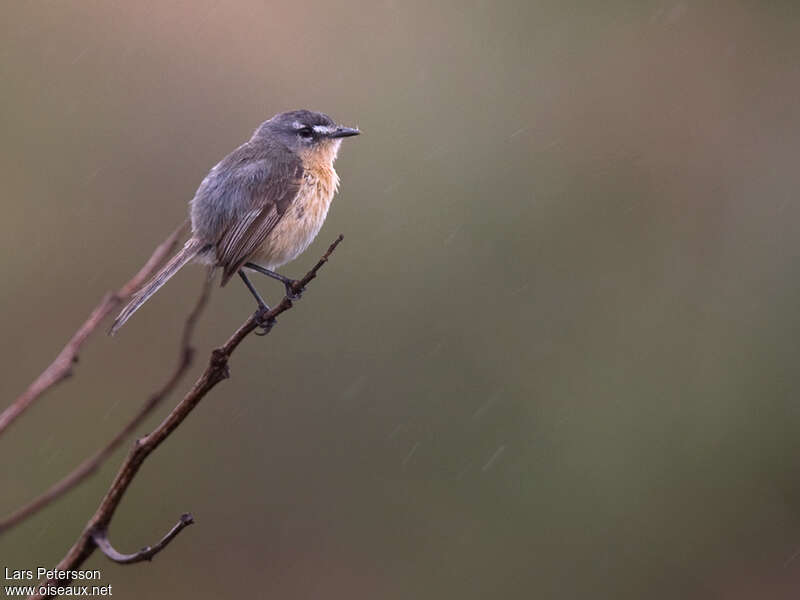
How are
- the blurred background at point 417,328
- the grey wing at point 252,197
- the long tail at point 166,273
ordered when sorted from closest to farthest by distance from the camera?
the long tail at point 166,273, the grey wing at point 252,197, the blurred background at point 417,328

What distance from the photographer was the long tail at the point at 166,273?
3.89 meters

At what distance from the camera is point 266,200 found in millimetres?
4590

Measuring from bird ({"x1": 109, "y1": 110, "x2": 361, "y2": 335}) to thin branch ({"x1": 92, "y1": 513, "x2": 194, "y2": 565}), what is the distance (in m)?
2.30

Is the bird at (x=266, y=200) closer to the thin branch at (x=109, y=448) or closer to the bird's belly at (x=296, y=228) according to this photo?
the bird's belly at (x=296, y=228)

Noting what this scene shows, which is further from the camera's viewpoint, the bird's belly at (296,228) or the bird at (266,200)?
the bird's belly at (296,228)

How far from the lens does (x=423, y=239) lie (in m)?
7.93

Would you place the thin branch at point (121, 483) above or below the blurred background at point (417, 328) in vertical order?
above

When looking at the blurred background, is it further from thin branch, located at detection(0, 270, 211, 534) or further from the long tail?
thin branch, located at detection(0, 270, 211, 534)

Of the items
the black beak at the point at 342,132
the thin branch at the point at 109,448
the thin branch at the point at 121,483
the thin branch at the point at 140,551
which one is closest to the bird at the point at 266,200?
the black beak at the point at 342,132

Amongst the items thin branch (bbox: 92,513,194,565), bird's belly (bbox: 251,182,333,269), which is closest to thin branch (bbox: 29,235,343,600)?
thin branch (bbox: 92,513,194,565)

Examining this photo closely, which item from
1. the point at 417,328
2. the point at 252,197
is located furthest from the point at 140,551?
the point at 417,328

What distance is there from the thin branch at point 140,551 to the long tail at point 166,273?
6.22 ft

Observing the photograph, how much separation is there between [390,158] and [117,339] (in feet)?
7.95

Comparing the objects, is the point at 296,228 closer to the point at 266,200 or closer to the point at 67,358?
the point at 266,200
